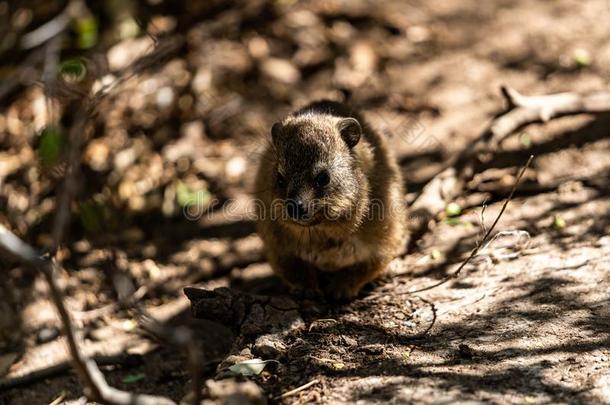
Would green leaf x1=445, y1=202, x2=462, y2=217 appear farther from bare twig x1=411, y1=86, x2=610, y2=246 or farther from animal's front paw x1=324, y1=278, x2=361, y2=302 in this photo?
animal's front paw x1=324, y1=278, x2=361, y2=302

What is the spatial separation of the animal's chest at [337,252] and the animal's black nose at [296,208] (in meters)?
0.52

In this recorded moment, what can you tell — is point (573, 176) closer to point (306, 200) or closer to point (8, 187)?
point (306, 200)

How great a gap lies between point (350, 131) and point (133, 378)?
231cm

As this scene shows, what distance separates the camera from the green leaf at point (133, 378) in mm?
4945

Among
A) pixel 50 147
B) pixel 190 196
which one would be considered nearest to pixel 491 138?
pixel 190 196

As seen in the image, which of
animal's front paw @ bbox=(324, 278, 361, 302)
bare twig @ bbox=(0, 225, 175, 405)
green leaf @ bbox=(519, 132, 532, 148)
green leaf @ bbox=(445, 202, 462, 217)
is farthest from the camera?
green leaf @ bbox=(519, 132, 532, 148)

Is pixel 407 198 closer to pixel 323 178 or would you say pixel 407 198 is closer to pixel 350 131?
pixel 350 131

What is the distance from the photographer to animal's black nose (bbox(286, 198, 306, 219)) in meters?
4.62

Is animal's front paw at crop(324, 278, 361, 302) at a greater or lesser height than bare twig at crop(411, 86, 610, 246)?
lesser

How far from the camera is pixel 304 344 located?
442 cm

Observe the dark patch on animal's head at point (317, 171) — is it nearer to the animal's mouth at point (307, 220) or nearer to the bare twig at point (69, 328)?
the animal's mouth at point (307, 220)

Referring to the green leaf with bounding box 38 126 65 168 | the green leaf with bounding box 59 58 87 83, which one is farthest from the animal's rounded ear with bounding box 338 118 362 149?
the green leaf with bounding box 59 58 87 83

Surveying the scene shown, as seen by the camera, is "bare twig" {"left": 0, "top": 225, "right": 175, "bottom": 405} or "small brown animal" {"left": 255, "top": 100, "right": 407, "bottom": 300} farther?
"small brown animal" {"left": 255, "top": 100, "right": 407, "bottom": 300}

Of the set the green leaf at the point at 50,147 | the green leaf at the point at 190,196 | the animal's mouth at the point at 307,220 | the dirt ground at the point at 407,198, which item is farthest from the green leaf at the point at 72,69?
the animal's mouth at the point at 307,220
